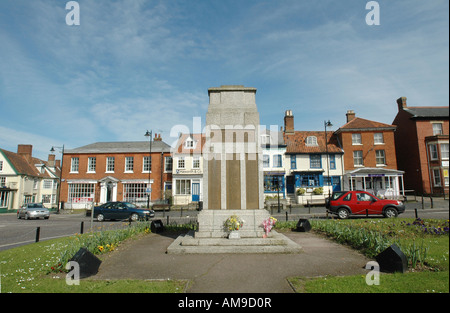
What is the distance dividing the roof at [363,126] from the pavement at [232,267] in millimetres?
30797

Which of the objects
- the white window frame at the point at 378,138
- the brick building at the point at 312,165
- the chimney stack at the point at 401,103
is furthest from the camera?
the chimney stack at the point at 401,103

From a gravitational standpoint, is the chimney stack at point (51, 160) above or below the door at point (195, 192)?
above

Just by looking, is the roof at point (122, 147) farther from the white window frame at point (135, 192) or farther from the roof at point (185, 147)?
the white window frame at point (135, 192)

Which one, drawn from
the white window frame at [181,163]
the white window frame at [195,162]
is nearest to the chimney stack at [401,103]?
the white window frame at [195,162]

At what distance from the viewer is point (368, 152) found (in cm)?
3619

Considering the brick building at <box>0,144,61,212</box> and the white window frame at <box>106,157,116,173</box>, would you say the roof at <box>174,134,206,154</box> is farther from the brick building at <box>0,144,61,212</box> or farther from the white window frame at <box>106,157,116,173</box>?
the brick building at <box>0,144,61,212</box>

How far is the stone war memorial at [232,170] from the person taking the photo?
9.74m

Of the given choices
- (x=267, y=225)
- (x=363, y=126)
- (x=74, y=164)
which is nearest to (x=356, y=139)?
(x=363, y=126)

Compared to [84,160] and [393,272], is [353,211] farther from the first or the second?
[84,160]

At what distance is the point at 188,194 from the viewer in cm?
3591
